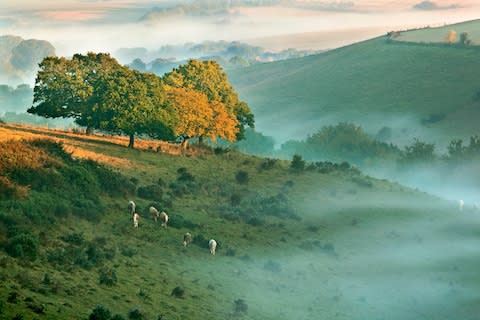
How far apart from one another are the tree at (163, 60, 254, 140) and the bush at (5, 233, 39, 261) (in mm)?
75104

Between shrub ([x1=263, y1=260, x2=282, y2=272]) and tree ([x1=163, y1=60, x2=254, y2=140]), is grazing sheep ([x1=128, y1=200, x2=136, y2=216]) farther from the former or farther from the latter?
tree ([x1=163, y1=60, x2=254, y2=140])

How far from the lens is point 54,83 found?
104375 mm

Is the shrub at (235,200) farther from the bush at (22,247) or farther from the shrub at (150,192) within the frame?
the bush at (22,247)

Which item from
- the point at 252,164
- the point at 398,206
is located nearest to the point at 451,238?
the point at 398,206

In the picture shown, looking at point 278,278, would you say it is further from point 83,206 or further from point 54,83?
point 54,83

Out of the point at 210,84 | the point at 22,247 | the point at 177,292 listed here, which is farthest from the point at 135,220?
the point at 210,84

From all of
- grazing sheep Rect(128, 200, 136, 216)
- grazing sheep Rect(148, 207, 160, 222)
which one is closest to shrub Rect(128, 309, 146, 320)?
grazing sheep Rect(148, 207, 160, 222)

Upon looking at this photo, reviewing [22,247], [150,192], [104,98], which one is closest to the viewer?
[22,247]

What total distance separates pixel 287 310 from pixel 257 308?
2978mm

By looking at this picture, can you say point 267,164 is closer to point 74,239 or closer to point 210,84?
point 210,84

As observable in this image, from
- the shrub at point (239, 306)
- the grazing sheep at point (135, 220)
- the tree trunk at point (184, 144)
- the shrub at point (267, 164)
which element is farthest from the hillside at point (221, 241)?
the tree trunk at point (184, 144)

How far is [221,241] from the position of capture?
72.7 m

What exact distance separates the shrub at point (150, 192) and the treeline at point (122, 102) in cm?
1909

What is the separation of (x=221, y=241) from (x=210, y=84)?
56.8 meters
